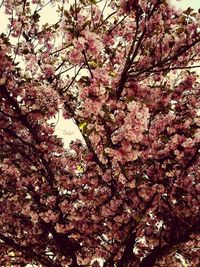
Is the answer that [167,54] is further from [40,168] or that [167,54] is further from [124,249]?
[124,249]

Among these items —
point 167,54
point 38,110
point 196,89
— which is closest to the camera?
point 167,54

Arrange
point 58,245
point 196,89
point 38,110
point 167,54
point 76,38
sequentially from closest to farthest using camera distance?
point 76,38 < point 167,54 < point 38,110 < point 196,89 < point 58,245

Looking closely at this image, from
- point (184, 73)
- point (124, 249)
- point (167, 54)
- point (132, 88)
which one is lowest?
point (124, 249)

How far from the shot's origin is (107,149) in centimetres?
492

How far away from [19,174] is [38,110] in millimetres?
1362

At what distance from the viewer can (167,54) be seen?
6.05m

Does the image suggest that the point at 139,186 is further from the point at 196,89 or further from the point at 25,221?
the point at 25,221

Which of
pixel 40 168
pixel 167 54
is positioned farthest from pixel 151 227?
pixel 167 54

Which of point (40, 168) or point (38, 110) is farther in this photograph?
point (40, 168)

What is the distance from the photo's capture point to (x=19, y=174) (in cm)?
698

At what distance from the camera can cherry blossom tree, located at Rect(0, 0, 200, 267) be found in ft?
17.7

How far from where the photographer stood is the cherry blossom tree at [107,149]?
17.7 feet

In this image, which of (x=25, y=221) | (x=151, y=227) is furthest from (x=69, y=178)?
(x=151, y=227)

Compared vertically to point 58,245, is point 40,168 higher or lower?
higher
